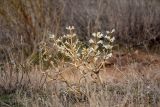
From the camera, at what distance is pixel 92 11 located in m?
11.4

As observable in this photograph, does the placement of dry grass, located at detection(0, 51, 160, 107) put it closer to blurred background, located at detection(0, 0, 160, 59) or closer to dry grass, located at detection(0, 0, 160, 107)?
dry grass, located at detection(0, 0, 160, 107)

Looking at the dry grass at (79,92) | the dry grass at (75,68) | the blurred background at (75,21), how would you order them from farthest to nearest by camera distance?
1. the blurred background at (75,21)
2. the dry grass at (75,68)
3. the dry grass at (79,92)

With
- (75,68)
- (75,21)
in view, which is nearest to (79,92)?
(75,68)

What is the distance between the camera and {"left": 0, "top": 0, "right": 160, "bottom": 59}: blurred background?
8.91 meters

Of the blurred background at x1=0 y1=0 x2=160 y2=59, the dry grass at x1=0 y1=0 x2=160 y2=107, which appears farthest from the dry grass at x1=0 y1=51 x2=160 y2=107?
the blurred background at x1=0 y1=0 x2=160 y2=59

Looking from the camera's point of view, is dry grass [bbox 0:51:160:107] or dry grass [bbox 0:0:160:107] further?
dry grass [bbox 0:0:160:107]

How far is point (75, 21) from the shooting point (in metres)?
10.9

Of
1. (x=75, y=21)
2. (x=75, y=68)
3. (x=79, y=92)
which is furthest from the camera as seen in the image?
(x=75, y=21)

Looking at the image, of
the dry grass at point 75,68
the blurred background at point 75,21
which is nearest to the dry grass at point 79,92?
the dry grass at point 75,68

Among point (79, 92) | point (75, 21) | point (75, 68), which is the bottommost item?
point (79, 92)

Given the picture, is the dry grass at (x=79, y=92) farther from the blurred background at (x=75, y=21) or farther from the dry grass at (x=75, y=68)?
the blurred background at (x=75, y=21)

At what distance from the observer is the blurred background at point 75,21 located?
351 inches

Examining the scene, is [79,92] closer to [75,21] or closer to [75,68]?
[75,68]

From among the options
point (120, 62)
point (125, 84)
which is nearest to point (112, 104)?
point (125, 84)
